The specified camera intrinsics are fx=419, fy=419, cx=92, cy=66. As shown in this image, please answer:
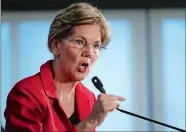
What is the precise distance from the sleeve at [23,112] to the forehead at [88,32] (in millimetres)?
150

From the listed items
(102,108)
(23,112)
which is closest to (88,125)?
(102,108)

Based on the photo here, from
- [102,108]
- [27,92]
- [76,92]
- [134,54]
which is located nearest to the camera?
[102,108]

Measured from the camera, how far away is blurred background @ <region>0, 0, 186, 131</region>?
2.73m

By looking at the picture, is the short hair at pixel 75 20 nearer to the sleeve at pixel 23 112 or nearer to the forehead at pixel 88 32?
the forehead at pixel 88 32

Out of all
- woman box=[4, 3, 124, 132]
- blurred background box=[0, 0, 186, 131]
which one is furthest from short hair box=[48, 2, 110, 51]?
blurred background box=[0, 0, 186, 131]

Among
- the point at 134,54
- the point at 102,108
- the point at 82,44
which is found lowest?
the point at 134,54

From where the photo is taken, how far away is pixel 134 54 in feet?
8.96

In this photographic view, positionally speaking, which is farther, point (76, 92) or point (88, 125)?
point (76, 92)

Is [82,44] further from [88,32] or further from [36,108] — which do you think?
[36,108]

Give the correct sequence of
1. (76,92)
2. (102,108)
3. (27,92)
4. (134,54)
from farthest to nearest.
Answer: (134,54) → (76,92) → (27,92) → (102,108)

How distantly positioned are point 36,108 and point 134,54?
195 centimetres

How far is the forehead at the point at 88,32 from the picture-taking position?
2.75 feet

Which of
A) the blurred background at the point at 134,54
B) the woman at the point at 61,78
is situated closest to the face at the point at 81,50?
the woman at the point at 61,78

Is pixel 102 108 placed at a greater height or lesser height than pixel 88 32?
lesser
